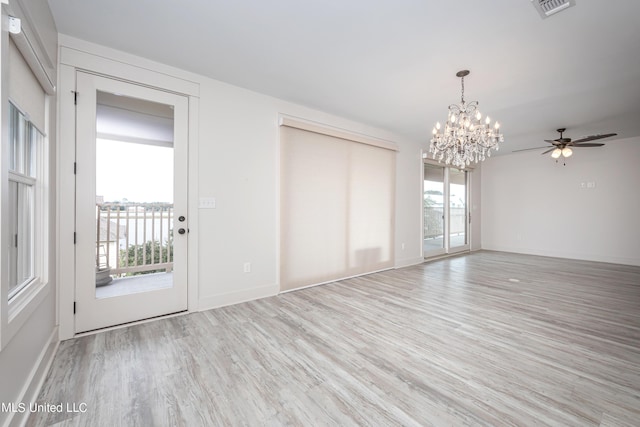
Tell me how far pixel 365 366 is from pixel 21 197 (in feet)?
8.69

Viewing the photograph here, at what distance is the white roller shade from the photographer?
139 centimetres

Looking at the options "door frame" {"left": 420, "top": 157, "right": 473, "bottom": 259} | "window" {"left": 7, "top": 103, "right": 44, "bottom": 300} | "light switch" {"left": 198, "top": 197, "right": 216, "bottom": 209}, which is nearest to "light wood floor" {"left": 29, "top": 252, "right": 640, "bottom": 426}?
"window" {"left": 7, "top": 103, "right": 44, "bottom": 300}

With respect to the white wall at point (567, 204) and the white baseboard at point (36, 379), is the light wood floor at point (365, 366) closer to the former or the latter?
the white baseboard at point (36, 379)

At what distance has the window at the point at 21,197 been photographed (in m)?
1.57

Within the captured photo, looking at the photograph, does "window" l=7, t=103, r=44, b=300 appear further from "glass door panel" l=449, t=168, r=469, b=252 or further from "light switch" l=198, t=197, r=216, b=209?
"glass door panel" l=449, t=168, r=469, b=252

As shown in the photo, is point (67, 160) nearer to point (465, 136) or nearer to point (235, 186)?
point (235, 186)

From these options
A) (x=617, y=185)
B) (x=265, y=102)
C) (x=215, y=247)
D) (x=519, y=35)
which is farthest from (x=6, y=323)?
(x=617, y=185)

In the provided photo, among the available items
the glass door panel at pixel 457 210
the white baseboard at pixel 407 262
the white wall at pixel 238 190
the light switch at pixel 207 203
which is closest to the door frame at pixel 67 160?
the white wall at pixel 238 190

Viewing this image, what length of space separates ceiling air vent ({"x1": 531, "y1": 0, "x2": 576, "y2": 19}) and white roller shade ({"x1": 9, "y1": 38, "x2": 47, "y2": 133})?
10.7 feet

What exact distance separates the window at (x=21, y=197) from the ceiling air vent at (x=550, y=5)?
138 inches

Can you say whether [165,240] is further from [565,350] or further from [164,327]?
[565,350]

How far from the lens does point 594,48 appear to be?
236 cm

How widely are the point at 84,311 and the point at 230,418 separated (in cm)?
190

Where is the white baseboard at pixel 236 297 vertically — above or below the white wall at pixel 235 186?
below
